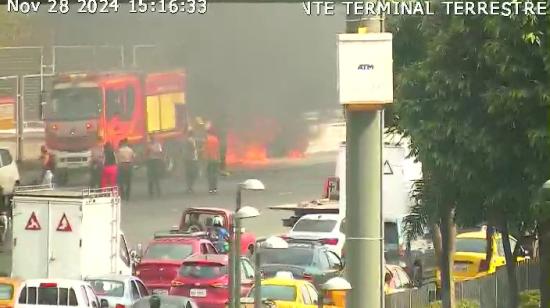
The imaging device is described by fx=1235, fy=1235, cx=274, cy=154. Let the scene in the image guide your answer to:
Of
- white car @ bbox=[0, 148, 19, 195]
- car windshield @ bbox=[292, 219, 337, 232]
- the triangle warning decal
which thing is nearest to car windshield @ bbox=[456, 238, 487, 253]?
car windshield @ bbox=[292, 219, 337, 232]

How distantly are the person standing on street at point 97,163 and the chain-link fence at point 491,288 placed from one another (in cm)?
370

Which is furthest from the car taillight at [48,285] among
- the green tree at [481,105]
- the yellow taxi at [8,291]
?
the green tree at [481,105]

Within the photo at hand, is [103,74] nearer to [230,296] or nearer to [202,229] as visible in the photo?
[230,296]

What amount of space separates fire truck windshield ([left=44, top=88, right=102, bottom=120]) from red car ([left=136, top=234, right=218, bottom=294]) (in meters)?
2.27

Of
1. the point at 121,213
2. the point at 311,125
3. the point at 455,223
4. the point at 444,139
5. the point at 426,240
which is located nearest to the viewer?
the point at 311,125

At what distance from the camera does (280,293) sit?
12.3 meters

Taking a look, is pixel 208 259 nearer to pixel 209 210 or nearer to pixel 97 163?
pixel 209 210

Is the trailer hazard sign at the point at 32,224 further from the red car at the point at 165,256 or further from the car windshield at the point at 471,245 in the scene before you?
the car windshield at the point at 471,245

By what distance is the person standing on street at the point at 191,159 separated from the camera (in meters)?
10.3

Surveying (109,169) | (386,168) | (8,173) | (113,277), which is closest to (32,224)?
(8,173)

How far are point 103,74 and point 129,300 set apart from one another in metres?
2.41

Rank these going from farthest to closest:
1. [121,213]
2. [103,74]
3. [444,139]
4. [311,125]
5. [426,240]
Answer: [426,240]
[121,213]
[103,74]
[444,139]
[311,125]

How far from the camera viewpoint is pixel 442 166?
10367mm

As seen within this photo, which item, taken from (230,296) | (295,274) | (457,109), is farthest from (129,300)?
(457,109)
